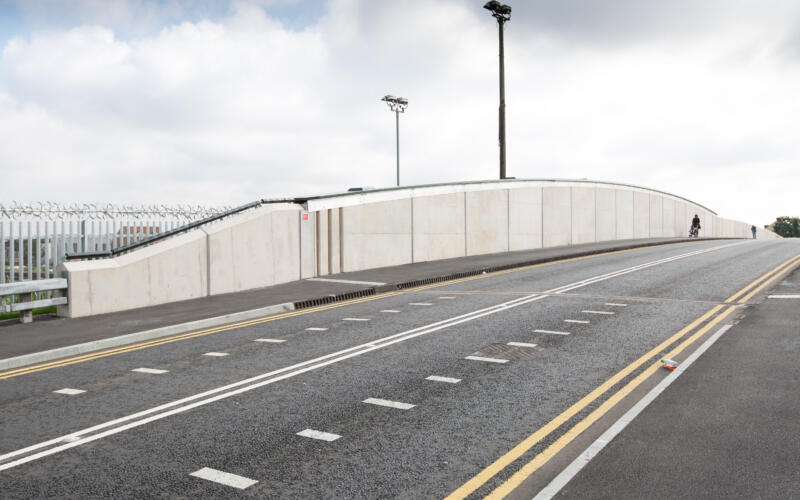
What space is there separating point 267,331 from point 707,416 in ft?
25.1

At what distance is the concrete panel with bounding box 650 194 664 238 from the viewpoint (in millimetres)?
47562

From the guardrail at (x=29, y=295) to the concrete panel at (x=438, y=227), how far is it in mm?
13407

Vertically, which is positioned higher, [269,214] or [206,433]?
[269,214]

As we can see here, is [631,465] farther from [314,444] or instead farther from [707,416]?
[314,444]

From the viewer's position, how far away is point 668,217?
5116 cm

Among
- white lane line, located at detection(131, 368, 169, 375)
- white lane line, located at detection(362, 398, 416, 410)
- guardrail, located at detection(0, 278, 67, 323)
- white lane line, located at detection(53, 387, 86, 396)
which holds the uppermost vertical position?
guardrail, located at detection(0, 278, 67, 323)

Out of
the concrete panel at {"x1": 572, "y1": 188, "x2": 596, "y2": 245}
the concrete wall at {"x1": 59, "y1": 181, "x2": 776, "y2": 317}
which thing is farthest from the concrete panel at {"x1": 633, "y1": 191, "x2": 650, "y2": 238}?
the concrete panel at {"x1": 572, "y1": 188, "x2": 596, "y2": 245}

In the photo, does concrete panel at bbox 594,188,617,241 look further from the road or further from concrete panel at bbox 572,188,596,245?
the road

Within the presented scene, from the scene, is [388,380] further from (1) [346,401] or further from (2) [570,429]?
(2) [570,429]

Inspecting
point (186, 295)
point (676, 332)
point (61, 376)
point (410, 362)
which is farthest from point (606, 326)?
point (186, 295)

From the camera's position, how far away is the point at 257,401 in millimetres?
6855

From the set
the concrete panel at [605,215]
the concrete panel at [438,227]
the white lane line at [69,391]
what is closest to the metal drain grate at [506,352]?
the white lane line at [69,391]

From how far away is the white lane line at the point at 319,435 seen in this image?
5.61 meters

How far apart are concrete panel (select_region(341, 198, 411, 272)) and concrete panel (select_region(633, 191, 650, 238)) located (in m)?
26.2
